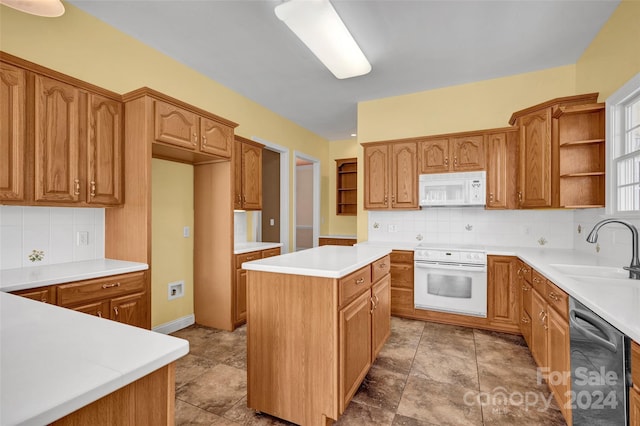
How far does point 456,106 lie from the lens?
3.83 metres

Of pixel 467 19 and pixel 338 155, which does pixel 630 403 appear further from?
pixel 338 155

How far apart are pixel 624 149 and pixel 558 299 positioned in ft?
4.56

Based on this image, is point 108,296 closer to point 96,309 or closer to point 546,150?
point 96,309

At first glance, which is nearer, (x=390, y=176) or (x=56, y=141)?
(x=56, y=141)

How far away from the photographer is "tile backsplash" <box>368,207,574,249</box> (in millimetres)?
3350

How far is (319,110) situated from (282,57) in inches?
62.5

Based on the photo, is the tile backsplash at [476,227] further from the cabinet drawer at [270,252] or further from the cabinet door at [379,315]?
the cabinet door at [379,315]

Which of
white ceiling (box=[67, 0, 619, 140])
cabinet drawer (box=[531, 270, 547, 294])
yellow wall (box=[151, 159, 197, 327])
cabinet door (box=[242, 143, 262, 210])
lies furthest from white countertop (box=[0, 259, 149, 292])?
cabinet drawer (box=[531, 270, 547, 294])

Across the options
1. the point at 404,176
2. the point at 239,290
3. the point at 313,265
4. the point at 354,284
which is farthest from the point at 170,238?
the point at 404,176

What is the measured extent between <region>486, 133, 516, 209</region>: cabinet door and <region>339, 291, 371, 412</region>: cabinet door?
7.13 ft

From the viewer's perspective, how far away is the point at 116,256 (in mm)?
2516

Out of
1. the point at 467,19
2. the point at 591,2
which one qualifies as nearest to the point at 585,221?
the point at 591,2

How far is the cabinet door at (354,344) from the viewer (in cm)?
171

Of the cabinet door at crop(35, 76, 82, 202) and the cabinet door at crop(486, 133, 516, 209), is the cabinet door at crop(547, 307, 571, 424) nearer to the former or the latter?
the cabinet door at crop(486, 133, 516, 209)
